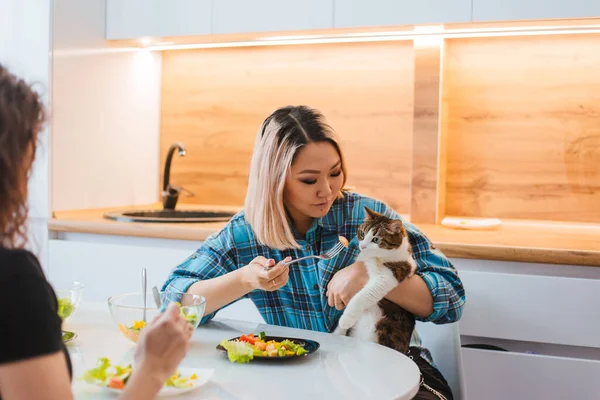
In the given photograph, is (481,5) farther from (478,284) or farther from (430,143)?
(478,284)

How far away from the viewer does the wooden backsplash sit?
9.12 feet

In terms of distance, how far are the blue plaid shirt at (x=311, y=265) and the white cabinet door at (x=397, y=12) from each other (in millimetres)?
910

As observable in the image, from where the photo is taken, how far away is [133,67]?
3.31 meters

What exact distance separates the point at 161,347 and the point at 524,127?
2.17m

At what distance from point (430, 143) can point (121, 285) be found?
4.08 ft

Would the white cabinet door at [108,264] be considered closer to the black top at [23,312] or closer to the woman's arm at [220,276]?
the woman's arm at [220,276]

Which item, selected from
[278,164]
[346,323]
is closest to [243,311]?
[278,164]

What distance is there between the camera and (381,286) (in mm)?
1625

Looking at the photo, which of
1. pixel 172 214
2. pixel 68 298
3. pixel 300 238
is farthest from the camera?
pixel 172 214

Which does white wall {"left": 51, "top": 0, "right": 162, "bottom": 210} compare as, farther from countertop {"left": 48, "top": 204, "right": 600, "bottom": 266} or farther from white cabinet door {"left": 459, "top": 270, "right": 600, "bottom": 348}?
white cabinet door {"left": 459, "top": 270, "right": 600, "bottom": 348}

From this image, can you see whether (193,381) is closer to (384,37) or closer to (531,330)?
(531,330)

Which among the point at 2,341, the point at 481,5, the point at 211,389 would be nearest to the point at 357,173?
the point at 481,5

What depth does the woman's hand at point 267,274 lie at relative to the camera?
5.21 ft

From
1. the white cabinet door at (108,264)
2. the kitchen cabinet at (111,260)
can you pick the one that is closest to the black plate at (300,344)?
the kitchen cabinet at (111,260)
